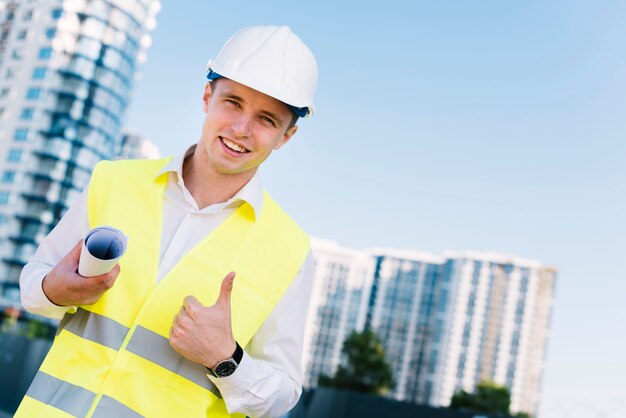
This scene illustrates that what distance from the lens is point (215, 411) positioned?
1.74m

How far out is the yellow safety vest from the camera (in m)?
1.65

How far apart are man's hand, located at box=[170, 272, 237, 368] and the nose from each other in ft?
0.99

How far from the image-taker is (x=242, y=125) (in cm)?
170

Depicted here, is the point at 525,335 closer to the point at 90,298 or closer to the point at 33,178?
the point at 33,178

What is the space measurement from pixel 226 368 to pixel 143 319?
0.20 m

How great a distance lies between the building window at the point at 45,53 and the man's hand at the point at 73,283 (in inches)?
2159

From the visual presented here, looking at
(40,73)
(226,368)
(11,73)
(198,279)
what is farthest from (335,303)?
(226,368)

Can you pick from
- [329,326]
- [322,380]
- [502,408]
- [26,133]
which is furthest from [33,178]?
[329,326]

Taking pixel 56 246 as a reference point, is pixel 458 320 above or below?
above

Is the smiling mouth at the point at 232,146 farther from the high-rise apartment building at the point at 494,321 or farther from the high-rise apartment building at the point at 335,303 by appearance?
the high-rise apartment building at the point at 335,303

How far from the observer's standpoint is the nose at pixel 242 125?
170 cm

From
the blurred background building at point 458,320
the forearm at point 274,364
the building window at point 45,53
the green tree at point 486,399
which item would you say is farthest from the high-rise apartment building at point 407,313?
the forearm at point 274,364

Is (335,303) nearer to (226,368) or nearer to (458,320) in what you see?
(458,320)

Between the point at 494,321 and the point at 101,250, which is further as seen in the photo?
the point at 494,321
